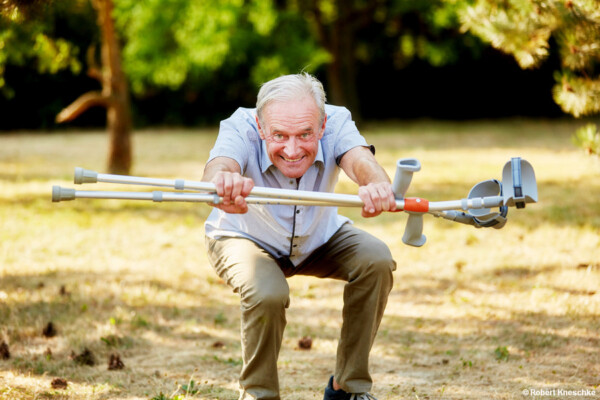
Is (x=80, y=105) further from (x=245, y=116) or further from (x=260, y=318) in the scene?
(x=260, y=318)

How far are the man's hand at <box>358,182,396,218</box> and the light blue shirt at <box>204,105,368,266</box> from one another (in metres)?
0.52

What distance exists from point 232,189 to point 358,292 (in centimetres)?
84

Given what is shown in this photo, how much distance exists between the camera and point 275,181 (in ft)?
11.7

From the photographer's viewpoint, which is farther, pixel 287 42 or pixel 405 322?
pixel 287 42

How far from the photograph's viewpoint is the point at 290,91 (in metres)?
3.37

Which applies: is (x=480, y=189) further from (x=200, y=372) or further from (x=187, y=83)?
(x=187, y=83)

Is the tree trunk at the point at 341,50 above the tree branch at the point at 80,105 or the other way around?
above

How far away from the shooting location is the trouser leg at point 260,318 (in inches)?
123

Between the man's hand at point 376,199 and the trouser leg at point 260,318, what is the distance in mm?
523

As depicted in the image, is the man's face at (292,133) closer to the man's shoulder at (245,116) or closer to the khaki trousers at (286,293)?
the man's shoulder at (245,116)

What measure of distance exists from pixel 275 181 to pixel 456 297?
8.59ft

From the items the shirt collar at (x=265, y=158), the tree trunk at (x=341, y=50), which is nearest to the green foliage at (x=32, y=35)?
the shirt collar at (x=265, y=158)

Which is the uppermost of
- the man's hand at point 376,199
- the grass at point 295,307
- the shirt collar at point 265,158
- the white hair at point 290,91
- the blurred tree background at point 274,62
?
the blurred tree background at point 274,62

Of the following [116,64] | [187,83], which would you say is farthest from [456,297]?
[187,83]
